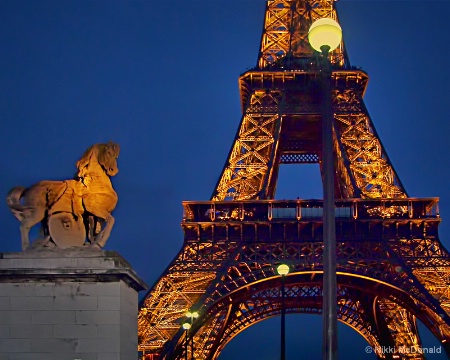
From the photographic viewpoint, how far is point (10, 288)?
15.8 m

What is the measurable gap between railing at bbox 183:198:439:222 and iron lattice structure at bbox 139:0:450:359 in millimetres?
62

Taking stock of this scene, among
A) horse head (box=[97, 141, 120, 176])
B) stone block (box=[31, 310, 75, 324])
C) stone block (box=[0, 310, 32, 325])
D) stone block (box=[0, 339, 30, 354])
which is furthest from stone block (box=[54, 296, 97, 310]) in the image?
horse head (box=[97, 141, 120, 176])

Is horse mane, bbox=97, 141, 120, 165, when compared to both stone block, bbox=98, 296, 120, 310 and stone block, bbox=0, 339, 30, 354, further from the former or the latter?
stone block, bbox=0, 339, 30, 354

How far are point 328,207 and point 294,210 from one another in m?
34.8

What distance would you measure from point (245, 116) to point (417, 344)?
20772mm

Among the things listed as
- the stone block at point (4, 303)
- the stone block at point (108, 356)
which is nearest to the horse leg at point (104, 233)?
the stone block at point (4, 303)

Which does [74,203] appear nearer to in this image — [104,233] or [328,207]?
[104,233]

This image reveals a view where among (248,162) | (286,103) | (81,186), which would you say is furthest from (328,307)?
(286,103)

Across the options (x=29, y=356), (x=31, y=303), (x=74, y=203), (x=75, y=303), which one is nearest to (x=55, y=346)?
(x=29, y=356)

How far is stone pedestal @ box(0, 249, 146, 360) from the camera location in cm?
1536

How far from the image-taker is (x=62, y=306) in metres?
15.6

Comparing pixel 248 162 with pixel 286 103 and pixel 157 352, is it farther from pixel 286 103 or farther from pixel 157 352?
pixel 157 352

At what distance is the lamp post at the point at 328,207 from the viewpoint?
11711 mm

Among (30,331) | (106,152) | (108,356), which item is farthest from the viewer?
(106,152)
